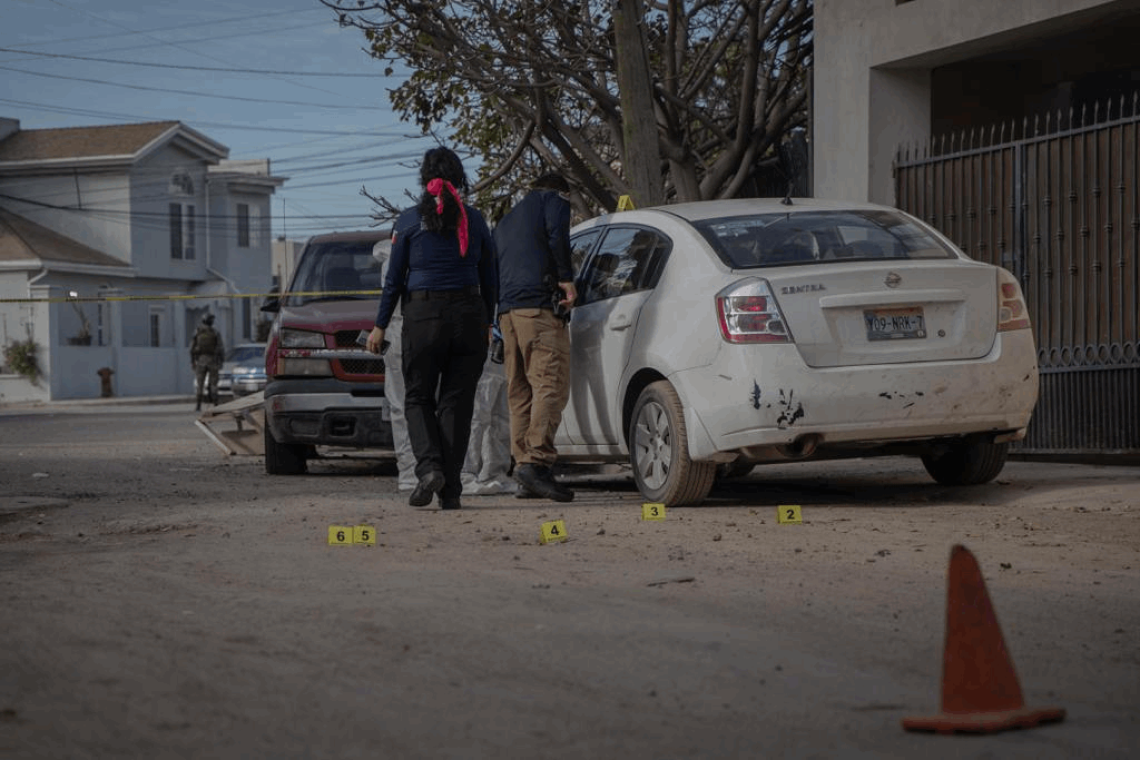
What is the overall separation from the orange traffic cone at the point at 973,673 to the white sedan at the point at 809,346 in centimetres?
454

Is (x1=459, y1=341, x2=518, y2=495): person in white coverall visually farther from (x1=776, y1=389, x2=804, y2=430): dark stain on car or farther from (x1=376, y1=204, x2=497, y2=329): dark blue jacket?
(x1=776, y1=389, x2=804, y2=430): dark stain on car

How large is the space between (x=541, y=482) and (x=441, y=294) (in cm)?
130

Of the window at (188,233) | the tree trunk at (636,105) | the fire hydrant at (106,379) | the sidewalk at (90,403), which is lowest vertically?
the sidewalk at (90,403)

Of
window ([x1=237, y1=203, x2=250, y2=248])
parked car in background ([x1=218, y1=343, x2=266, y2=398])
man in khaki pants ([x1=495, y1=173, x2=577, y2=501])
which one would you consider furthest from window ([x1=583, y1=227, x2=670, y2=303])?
window ([x1=237, y1=203, x2=250, y2=248])

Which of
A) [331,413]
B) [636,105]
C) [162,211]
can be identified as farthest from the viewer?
[162,211]

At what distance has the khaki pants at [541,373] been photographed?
406 inches

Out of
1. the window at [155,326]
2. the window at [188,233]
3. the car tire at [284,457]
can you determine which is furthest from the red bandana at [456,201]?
the window at [188,233]

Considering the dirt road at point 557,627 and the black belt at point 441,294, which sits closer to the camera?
the dirt road at point 557,627

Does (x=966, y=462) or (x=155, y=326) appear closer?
(x=966, y=462)

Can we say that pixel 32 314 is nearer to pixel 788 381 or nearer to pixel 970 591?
pixel 788 381

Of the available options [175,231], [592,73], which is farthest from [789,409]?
[175,231]

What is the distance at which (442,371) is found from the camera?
10.1 m

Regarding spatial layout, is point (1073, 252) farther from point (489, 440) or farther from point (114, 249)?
point (114, 249)

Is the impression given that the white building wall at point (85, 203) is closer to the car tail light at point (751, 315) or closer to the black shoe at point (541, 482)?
the black shoe at point (541, 482)
